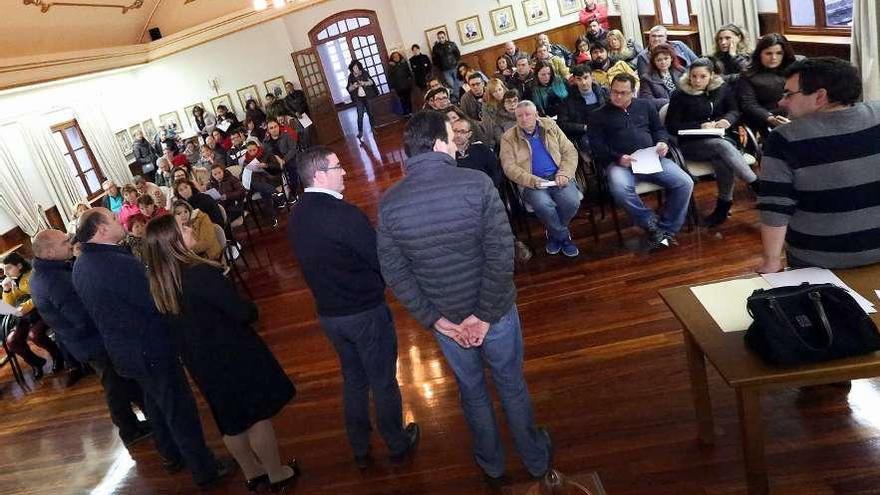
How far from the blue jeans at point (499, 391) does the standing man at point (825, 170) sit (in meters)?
1.01

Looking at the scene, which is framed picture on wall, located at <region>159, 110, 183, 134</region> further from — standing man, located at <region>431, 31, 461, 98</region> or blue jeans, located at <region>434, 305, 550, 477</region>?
blue jeans, located at <region>434, 305, 550, 477</region>

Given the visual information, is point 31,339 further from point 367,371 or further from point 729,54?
point 729,54

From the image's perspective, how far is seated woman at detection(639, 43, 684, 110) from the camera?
5.21 m

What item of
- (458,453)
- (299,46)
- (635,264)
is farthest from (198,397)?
(299,46)

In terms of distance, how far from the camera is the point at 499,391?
241cm

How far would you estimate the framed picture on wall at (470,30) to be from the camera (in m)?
13.2

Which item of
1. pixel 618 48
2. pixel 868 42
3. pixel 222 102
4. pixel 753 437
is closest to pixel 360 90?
pixel 222 102

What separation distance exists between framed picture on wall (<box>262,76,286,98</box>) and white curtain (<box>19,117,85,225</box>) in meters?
5.08

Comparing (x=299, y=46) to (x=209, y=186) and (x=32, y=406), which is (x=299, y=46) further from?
(x=32, y=406)

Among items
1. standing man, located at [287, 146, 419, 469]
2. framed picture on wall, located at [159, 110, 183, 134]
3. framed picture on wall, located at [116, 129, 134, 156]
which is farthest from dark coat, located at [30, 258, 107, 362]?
framed picture on wall, located at [159, 110, 183, 134]

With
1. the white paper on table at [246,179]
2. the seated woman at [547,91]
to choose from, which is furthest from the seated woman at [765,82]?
the white paper on table at [246,179]

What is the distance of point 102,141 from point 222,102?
335 cm

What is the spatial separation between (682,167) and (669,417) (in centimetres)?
220

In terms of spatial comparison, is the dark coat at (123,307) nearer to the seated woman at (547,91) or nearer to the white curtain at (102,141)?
the seated woman at (547,91)
